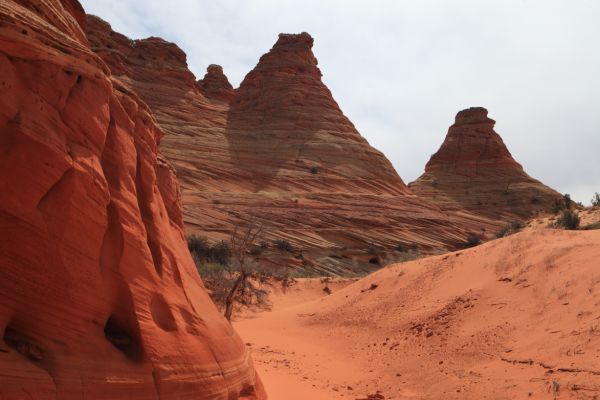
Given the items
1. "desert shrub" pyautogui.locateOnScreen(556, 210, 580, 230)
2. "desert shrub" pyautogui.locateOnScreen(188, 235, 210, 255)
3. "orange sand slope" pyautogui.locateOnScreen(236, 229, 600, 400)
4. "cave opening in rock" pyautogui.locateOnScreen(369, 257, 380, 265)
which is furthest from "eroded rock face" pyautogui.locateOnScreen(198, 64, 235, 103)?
"orange sand slope" pyautogui.locateOnScreen(236, 229, 600, 400)

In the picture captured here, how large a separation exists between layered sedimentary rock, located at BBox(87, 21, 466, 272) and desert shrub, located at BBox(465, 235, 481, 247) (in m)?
0.70

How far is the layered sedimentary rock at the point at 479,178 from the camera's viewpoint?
57.9 metres

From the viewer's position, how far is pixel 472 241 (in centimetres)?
4209

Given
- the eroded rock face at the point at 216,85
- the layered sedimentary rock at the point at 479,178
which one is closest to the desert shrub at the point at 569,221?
the layered sedimentary rock at the point at 479,178

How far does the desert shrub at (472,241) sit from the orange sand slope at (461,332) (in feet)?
82.3

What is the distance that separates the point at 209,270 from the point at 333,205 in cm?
1866

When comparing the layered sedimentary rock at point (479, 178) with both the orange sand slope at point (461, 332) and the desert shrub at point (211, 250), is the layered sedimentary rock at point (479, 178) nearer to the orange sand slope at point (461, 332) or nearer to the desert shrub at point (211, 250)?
the desert shrub at point (211, 250)

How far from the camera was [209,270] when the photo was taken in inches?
931

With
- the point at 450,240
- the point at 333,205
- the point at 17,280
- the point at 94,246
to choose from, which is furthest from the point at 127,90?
the point at 450,240

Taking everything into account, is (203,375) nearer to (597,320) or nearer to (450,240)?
(597,320)

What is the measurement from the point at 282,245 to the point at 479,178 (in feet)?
136

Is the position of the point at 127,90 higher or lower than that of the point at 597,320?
higher

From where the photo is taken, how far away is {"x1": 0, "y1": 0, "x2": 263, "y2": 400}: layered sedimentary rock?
3.93 m

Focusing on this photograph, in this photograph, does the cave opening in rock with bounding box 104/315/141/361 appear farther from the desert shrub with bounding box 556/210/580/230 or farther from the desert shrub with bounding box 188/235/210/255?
the desert shrub with bounding box 556/210/580/230
